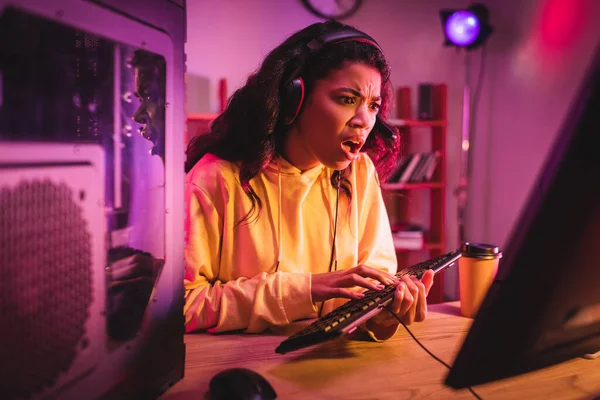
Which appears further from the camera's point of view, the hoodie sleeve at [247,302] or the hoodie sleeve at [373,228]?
the hoodie sleeve at [373,228]

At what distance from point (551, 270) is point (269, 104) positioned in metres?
0.86

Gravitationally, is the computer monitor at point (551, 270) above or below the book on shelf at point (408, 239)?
above

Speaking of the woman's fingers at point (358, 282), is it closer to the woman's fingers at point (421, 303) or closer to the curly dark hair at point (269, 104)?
the woman's fingers at point (421, 303)

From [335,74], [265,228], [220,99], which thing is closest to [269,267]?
[265,228]

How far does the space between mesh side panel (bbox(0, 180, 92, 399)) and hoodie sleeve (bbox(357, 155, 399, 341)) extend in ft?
3.00

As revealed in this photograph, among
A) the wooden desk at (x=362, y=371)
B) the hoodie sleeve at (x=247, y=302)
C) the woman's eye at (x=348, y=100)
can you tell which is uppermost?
the woman's eye at (x=348, y=100)

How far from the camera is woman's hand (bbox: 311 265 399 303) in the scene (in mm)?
912

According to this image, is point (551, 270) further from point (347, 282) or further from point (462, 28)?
point (462, 28)

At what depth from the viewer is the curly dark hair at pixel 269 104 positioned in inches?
47.3

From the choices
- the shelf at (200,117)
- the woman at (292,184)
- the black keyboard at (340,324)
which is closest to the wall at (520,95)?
the shelf at (200,117)

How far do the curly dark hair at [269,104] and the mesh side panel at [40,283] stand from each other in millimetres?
745

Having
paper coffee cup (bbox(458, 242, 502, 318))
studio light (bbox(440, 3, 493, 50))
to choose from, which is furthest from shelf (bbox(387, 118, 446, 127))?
paper coffee cup (bbox(458, 242, 502, 318))

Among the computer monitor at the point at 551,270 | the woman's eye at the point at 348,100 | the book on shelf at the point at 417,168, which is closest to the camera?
the computer monitor at the point at 551,270

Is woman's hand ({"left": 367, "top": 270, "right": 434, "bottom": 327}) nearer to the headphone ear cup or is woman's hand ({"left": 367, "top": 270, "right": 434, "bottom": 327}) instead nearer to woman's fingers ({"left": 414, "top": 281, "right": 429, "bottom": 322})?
woman's fingers ({"left": 414, "top": 281, "right": 429, "bottom": 322})
